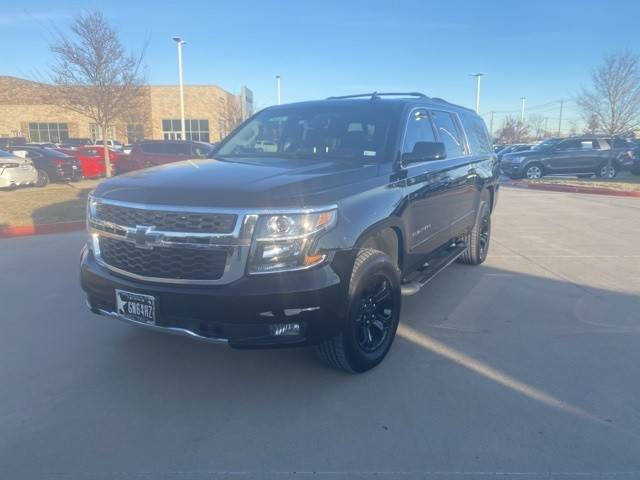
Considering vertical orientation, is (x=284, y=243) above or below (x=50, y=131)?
below

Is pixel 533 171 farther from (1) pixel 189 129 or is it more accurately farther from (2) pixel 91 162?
→ (1) pixel 189 129

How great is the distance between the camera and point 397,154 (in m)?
4.10

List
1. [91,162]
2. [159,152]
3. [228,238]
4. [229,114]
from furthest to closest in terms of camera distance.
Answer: [229,114] → [91,162] → [159,152] → [228,238]

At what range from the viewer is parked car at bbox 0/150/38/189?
45.6 ft

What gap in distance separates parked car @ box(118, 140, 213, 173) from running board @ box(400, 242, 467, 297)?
14333mm

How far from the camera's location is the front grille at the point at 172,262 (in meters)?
3.00

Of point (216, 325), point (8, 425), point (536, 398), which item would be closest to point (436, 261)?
point (536, 398)

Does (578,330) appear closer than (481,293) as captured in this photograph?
Yes

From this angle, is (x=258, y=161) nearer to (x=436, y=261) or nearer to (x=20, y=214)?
(x=436, y=261)

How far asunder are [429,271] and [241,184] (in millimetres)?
2295

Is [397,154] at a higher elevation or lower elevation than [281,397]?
higher

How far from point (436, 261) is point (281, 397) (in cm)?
247

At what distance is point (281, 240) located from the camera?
116 inches

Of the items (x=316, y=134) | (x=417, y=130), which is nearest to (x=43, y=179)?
(x=316, y=134)
